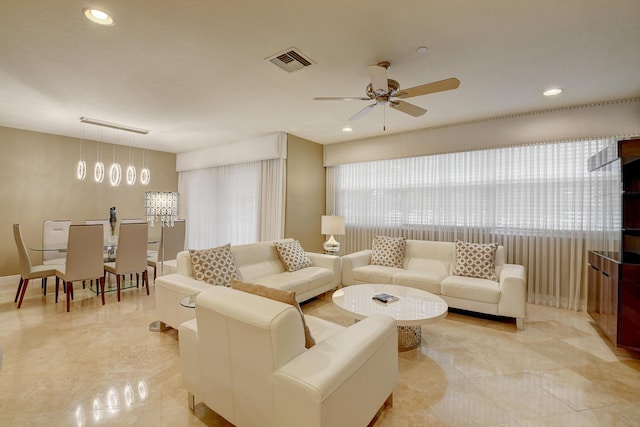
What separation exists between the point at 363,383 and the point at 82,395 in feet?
6.49

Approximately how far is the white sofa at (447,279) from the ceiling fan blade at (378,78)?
92.1 inches

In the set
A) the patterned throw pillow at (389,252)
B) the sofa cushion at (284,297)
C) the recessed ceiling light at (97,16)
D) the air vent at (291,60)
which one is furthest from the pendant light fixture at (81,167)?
the patterned throw pillow at (389,252)

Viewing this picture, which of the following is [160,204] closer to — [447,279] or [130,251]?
[130,251]

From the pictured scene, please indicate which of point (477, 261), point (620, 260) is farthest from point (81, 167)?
point (620, 260)

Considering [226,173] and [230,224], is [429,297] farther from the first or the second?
[226,173]

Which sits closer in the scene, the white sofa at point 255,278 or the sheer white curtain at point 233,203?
the white sofa at point 255,278

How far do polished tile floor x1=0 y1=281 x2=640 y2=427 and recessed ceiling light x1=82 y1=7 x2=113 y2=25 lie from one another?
8.49ft

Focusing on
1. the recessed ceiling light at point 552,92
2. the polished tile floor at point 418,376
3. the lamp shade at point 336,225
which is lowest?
the polished tile floor at point 418,376

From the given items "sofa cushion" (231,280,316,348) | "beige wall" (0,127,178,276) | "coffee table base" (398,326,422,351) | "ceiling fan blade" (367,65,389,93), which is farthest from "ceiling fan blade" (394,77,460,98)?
"beige wall" (0,127,178,276)

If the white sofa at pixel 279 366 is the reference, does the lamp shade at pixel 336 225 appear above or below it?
above

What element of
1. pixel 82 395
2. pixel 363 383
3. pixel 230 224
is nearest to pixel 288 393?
pixel 363 383

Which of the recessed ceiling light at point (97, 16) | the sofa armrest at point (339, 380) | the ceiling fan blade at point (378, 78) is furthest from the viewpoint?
the ceiling fan blade at point (378, 78)

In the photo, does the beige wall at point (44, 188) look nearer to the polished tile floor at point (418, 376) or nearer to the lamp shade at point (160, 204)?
the polished tile floor at point (418, 376)

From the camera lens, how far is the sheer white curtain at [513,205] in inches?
142
